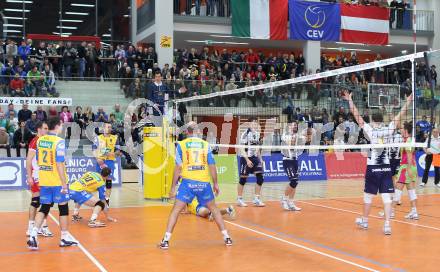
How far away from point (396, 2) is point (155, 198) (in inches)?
1008

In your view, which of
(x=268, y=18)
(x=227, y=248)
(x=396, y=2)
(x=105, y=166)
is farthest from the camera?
(x=396, y=2)

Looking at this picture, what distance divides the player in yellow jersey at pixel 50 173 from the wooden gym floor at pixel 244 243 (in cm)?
56

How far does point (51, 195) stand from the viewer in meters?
8.58

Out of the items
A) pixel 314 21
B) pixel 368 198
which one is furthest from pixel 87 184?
pixel 314 21

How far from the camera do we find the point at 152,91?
50.0ft

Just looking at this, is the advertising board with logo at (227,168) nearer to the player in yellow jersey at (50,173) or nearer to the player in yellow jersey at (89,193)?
the player in yellow jersey at (89,193)

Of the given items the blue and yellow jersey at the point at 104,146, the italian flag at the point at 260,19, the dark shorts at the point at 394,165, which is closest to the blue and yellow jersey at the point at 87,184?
the blue and yellow jersey at the point at 104,146

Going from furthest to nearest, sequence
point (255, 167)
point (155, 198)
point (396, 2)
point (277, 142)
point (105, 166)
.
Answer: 1. point (396, 2)
2. point (277, 142)
3. point (155, 198)
4. point (255, 167)
5. point (105, 166)

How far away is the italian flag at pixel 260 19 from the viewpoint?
30.6 m

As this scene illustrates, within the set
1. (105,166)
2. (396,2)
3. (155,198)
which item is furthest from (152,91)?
(396,2)

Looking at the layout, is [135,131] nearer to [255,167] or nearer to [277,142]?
[277,142]

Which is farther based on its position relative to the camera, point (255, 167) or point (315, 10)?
point (315, 10)

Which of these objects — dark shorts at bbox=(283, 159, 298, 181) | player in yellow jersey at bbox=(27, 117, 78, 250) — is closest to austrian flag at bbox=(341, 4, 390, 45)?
dark shorts at bbox=(283, 159, 298, 181)

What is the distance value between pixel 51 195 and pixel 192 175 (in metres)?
2.20
